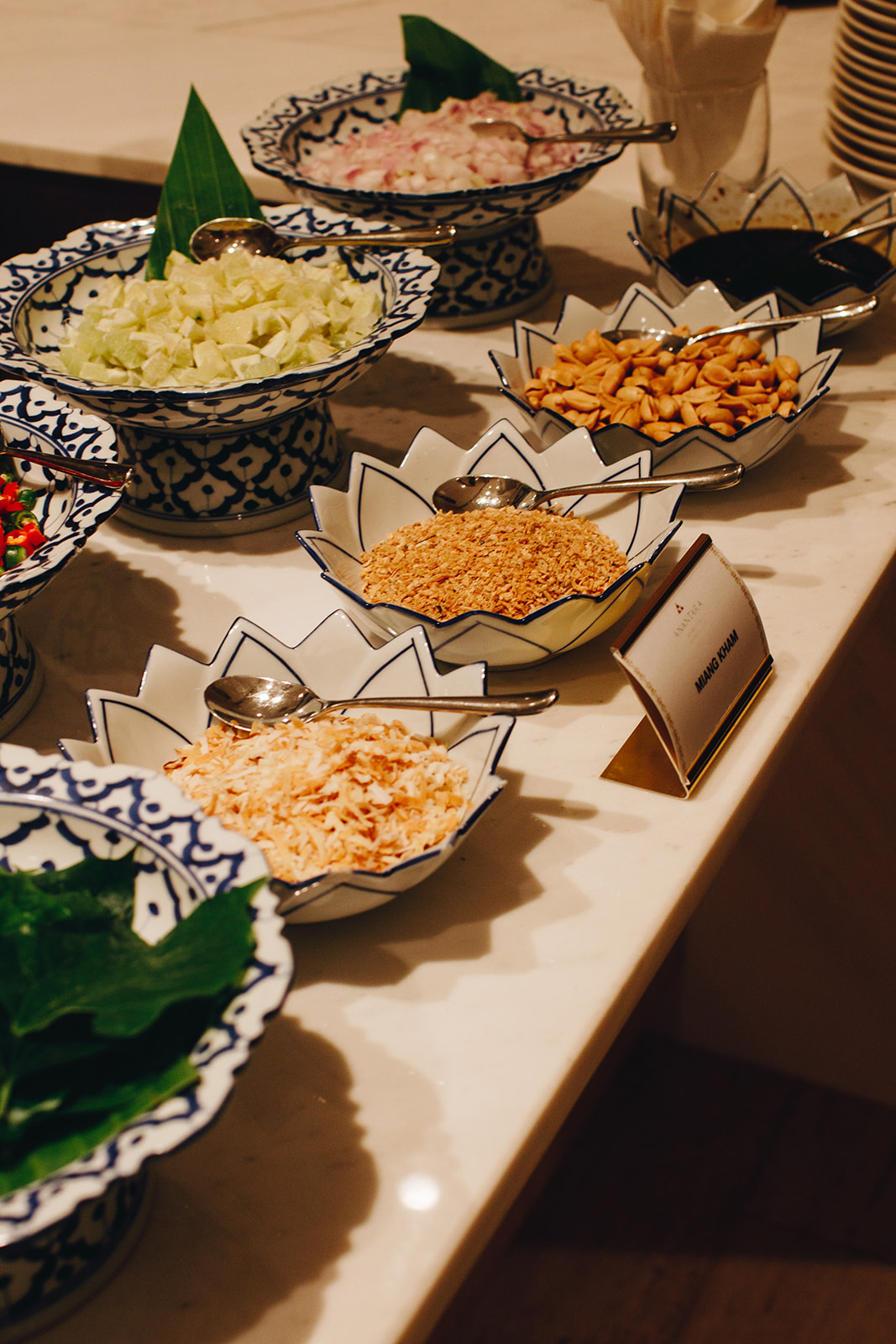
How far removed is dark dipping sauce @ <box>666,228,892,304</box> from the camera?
1.31 metres

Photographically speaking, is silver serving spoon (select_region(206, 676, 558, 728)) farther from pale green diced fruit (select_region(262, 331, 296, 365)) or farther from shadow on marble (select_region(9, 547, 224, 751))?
pale green diced fruit (select_region(262, 331, 296, 365))

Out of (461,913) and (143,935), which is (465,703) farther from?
(143,935)

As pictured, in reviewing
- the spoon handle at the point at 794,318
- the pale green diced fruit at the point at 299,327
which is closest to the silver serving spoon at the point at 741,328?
the spoon handle at the point at 794,318

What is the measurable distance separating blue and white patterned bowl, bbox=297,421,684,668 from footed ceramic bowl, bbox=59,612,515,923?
0.05 metres

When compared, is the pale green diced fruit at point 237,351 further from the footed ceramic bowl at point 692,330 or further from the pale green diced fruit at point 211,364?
the footed ceramic bowl at point 692,330

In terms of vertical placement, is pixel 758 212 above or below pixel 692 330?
above

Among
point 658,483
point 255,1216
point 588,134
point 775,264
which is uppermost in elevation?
point 588,134

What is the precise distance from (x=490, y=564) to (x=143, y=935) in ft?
1.42

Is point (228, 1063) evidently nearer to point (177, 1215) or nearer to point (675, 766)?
point (177, 1215)

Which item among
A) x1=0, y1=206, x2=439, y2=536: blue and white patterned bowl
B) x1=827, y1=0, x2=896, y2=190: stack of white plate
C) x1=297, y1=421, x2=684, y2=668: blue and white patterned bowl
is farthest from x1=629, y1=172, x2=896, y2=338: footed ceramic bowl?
x1=297, y1=421, x2=684, y2=668: blue and white patterned bowl

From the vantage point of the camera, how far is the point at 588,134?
143cm

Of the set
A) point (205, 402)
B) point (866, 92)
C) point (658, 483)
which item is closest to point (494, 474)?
point (658, 483)

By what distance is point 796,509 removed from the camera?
1.11 metres

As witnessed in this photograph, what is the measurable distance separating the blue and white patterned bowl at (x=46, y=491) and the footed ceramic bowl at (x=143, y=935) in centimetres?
23
